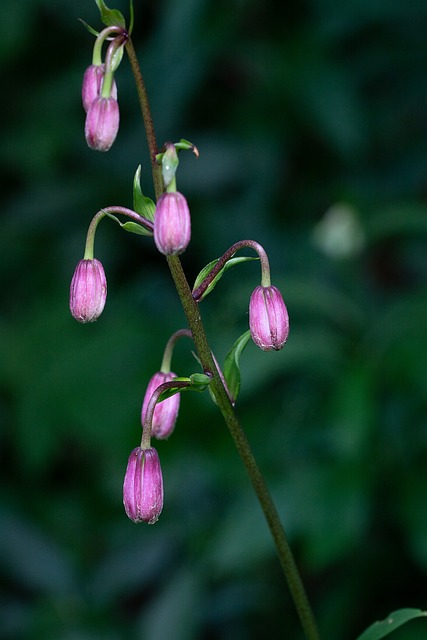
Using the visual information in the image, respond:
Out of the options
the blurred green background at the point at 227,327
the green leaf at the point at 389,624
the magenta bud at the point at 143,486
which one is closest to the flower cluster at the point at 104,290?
the magenta bud at the point at 143,486

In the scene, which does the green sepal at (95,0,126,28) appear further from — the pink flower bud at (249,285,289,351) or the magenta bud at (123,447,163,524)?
the magenta bud at (123,447,163,524)

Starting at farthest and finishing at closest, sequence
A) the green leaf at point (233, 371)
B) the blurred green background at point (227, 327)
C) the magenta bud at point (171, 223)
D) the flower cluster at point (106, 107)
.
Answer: the blurred green background at point (227, 327), the green leaf at point (233, 371), the flower cluster at point (106, 107), the magenta bud at point (171, 223)

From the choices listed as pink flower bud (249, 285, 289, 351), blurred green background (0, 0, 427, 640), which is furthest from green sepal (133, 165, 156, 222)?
blurred green background (0, 0, 427, 640)

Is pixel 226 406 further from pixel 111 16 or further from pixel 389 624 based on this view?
pixel 111 16

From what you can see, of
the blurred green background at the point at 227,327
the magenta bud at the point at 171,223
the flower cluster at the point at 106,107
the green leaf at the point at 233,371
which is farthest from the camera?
the blurred green background at the point at 227,327

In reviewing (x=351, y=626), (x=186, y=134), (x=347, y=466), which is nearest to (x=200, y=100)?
(x=186, y=134)

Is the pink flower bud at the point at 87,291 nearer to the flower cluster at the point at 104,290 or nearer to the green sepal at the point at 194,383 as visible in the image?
the flower cluster at the point at 104,290
